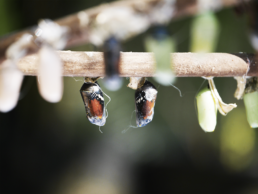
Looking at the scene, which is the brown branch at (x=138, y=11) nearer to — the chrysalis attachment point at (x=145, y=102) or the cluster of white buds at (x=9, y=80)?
the cluster of white buds at (x=9, y=80)

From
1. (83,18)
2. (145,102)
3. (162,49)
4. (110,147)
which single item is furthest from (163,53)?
(110,147)

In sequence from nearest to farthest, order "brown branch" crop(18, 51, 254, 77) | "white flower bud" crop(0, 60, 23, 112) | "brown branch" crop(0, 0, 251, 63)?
"brown branch" crop(0, 0, 251, 63)
"white flower bud" crop(0, 60, 23, 112)
"brown branch" crop(18, 51, 254, 77)

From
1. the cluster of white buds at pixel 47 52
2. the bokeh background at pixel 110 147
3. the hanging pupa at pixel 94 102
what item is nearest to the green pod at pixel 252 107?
the hanging pupa at pixel 94 102

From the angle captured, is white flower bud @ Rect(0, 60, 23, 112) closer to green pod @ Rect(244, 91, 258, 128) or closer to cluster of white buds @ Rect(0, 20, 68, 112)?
cluster of white buds @ Rect(0, 20, 68, 112)

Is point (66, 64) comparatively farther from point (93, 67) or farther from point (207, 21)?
point (207, 21)

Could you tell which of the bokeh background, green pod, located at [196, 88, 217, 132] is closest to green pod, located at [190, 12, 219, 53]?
green pod, located at [196, 88, 217, 132]

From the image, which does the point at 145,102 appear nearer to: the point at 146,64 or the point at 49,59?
the point at 146,64

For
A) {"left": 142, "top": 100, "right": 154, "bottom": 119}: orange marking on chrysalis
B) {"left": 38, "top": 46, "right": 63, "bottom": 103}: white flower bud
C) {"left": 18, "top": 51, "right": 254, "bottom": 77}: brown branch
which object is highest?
{"left": 18, "top": 51, "right": 254, "bottom": 77}: brown branch
